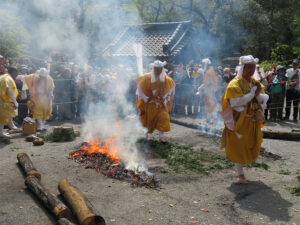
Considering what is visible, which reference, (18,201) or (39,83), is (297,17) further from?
(18,201)

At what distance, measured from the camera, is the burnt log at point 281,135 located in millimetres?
8883

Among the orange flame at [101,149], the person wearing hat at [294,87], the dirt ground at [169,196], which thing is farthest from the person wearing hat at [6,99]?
the person wearing hat at [294,87]

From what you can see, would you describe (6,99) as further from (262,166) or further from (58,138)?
(262,166)

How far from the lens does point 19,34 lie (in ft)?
45.4

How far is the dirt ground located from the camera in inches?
175

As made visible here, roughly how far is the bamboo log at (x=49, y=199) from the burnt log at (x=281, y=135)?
6390 mm

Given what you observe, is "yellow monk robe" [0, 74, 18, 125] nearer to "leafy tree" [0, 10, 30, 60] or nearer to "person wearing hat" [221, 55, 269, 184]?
"leafy tree" [0, 10, 30, 60]

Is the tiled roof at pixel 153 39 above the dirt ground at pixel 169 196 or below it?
above

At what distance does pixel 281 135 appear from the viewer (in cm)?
899

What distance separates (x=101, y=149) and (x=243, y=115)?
331 centimetres

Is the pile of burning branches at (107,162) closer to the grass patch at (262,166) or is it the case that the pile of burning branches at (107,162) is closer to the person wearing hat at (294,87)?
the grass patch at (262,166)

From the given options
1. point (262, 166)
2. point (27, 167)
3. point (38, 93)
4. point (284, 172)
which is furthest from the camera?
point (38, 93)

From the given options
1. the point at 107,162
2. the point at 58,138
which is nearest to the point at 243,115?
the point at 107,162

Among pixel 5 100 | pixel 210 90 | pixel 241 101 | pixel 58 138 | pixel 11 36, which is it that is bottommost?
pixel 58 138
